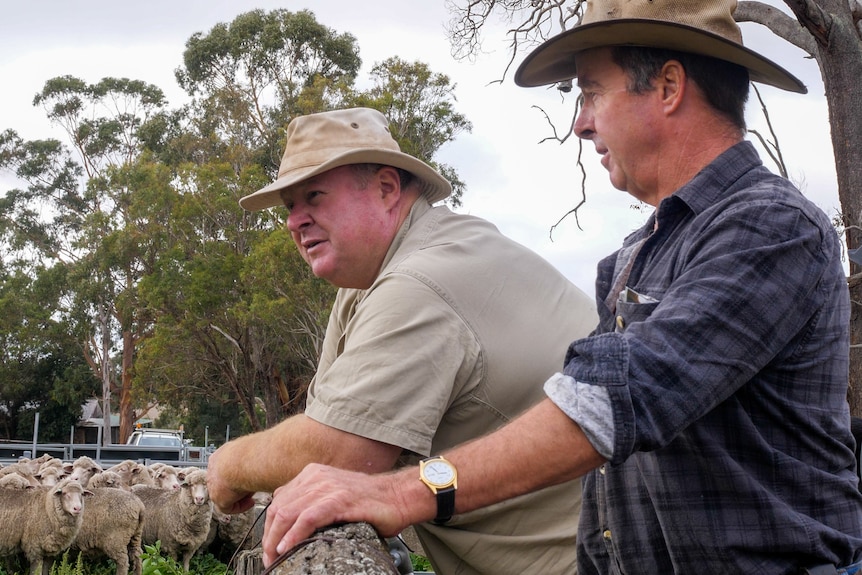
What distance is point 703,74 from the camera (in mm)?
1886

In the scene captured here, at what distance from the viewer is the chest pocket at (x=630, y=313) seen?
162 cm

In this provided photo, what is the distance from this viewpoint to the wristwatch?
4.83 feet

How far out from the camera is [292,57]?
36125 millimetres

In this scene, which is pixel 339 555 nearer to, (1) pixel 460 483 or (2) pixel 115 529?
(1) pixel 460 483

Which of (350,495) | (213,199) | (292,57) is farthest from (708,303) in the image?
(292,57)

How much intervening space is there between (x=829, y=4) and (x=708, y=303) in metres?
A: 8.22

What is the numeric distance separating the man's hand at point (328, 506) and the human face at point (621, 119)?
0.80 m

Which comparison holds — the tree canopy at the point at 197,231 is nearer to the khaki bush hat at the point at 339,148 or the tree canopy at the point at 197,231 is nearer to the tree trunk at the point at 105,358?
the tree trunk at the point at 105,358

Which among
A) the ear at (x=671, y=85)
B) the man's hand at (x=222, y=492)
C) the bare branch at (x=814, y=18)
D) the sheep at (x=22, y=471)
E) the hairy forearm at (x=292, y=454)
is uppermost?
the bare branch at (x=814, y=18)

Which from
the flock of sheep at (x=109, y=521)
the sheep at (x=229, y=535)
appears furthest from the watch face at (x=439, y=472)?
the sheep at (x=229, y=535)

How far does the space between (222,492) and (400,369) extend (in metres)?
0.62

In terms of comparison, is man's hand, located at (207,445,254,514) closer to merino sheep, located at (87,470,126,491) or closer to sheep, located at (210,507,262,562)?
sheep, located at (210,507,262,562)

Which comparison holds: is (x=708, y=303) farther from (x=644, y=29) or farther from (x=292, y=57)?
(x=292, y=57)

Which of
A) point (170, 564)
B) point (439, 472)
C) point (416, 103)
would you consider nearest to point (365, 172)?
point (439, 472)
